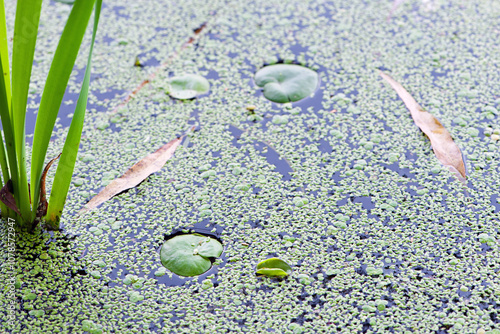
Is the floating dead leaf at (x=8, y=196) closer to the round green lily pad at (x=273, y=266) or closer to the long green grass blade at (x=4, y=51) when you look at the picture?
the long green grass blade at (x=4, y=51)

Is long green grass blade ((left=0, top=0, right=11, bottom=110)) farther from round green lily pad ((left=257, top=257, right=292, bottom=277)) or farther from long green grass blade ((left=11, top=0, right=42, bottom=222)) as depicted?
round green lily pad ((left=257, top=257, right=292, bottom=277))

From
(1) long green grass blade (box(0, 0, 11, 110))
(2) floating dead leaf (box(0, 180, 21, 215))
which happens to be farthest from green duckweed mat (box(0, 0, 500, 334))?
(1) long green grass blade (box(0, 0, 11, 110))

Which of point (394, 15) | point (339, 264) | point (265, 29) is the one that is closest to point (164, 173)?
point (339, 264)

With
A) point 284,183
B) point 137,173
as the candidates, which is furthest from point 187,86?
point 284,183

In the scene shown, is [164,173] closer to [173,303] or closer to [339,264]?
[173,303]

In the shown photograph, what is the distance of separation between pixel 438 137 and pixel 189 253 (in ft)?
2.95

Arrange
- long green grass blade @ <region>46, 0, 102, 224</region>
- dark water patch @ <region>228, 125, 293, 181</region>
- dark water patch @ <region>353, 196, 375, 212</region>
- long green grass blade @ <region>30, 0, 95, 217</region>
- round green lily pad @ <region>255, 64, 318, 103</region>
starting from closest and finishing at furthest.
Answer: long green grass blade @ <region>30, 0, 95, 217</region>
long green grass blade @ <region>46, 0, 102, 224</region>
dark water patch @ <region>353, 196, 375, 212</region>
dark water patch @ <region>228, 125, 293, 181</region>
round green lily pad @ <region>255, 64, 318, 103</region>

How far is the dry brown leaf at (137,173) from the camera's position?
150 cm

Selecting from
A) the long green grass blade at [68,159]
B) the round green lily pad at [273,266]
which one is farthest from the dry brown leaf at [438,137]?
the long green grass blade at [68,159]

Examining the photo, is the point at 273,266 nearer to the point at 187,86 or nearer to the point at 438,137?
the point at 438,137

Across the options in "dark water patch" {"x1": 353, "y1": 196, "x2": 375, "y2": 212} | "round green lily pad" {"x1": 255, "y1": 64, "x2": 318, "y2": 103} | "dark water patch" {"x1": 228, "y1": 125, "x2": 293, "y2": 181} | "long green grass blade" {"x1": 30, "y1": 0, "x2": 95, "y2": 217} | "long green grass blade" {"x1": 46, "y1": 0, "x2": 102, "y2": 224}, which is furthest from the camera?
"round green lily pad" {"x1": 255, "y1": 64, "x2": 318, "y2": 103}

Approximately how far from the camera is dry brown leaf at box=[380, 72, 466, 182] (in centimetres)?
159

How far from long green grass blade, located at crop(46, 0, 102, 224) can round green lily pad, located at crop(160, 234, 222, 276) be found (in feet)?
0.97

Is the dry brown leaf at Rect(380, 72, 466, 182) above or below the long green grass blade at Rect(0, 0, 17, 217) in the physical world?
below
